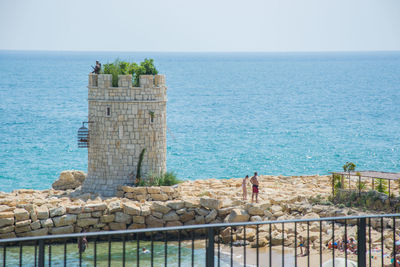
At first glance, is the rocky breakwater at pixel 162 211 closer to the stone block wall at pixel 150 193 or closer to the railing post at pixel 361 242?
the stone block wall at pixel 150 193

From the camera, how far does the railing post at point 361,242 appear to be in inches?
320

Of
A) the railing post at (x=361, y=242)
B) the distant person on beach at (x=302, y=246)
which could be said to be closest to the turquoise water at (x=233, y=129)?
the distant person on beach at (x=302, y=246)

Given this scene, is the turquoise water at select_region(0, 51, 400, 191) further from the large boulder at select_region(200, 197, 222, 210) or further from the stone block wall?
the large boulder at select_region(200, 197, 222, 210)

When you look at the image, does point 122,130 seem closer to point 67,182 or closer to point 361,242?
point 67,182

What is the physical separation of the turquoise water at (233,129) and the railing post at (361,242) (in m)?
18.8

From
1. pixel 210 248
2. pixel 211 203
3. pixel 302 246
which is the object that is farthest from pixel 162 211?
pixel 210 248

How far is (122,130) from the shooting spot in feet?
75.4

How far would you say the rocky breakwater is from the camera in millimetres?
19781

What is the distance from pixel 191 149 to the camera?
52.8 metres

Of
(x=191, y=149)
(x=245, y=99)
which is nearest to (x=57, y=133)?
(x=191, y=149)

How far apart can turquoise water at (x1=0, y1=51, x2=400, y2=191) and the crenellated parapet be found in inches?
144

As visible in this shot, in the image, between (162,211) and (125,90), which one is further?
(125,90)

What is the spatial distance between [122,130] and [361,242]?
51.2 ft

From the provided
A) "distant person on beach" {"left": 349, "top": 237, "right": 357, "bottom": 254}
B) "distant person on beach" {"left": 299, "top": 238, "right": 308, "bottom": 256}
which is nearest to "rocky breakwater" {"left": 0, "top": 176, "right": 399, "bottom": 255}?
"distant person on beach" {"left": 299, "top": 238, "right": 308, "bottom": 256}
